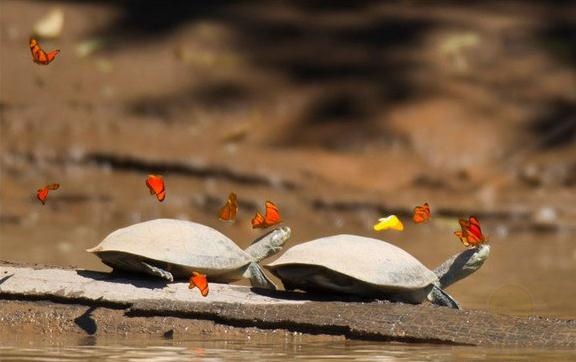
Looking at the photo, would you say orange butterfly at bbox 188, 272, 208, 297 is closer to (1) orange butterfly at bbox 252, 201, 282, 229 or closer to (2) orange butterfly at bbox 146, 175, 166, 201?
(1) orange butterfly at bbox 252, 201, 282, 229

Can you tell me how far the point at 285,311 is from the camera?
6.60 m

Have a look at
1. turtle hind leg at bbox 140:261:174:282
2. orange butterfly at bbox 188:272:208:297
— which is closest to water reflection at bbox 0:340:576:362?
orange butterfly at bbox 188:272:208:297

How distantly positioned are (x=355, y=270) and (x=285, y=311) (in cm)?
38

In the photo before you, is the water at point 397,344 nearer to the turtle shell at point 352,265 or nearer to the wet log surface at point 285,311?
the wet log surface at point 285,311

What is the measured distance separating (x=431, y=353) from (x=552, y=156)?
8394 mm

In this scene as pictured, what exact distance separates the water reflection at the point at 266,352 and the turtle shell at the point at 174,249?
1.60 feet

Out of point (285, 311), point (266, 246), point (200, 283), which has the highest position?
point (266, 246)

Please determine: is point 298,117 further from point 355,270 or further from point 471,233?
point 355,270

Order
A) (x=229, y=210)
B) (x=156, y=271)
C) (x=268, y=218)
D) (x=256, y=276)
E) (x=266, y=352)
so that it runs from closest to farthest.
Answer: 1. (x=266, y=352)
2. (x=156, y=271)
3. (x=256, y=276)
4. (x=268, y=218)
5. (x=229, y=210)

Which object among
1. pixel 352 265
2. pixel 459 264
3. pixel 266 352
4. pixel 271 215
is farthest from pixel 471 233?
pixel 266 352

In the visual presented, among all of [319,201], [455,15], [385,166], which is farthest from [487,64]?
[319,201]

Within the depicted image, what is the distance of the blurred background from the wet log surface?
4.64 meters

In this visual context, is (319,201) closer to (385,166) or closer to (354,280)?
(385,166)

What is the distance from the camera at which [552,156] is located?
14188mm
